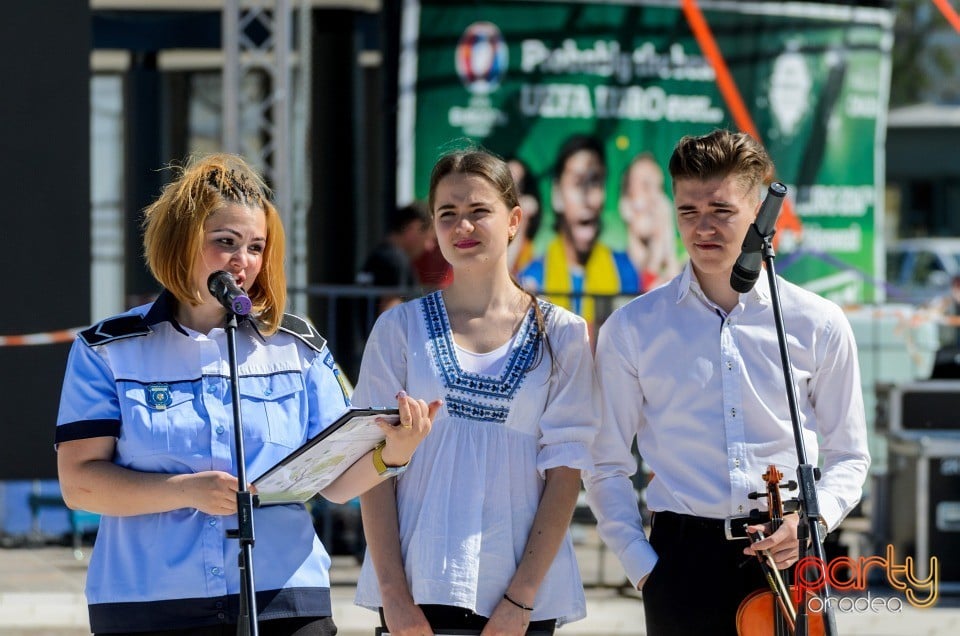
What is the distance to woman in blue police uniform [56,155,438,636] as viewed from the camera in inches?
120

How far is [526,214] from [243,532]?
27.3 ft

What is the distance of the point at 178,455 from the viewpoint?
3.06 meters

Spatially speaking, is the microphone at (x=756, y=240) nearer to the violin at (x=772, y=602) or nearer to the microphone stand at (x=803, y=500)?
the microphone stand at (x=803, y=500)

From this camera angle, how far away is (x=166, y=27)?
12.9m

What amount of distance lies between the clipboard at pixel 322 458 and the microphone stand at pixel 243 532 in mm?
59

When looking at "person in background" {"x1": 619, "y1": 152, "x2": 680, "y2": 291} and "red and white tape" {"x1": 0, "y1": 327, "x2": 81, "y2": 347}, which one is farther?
"person in background" {"x1": 619, "y1": 152, "x2": 680, "y2": 291}

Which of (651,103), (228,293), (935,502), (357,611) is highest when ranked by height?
(651,103)

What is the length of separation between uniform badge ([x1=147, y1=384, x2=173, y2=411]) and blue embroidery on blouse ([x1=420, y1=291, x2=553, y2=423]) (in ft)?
2.14

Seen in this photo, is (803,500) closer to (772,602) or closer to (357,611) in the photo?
(772,602)

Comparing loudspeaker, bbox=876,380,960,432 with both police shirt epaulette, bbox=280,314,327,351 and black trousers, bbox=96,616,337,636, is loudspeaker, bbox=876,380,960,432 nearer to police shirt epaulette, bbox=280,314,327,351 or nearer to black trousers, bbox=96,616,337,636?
police shirt epaulette, bbox=280,314,327,351

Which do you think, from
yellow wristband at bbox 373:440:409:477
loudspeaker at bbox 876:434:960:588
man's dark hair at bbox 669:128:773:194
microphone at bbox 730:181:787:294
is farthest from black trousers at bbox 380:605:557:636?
loudspeaker at bbox 876:434:960:588

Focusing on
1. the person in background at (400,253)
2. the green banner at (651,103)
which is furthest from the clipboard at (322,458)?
the green banner at (651,103)

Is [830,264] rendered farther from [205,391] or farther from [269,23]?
[205,391]

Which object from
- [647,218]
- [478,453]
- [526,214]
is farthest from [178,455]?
[647,218]
